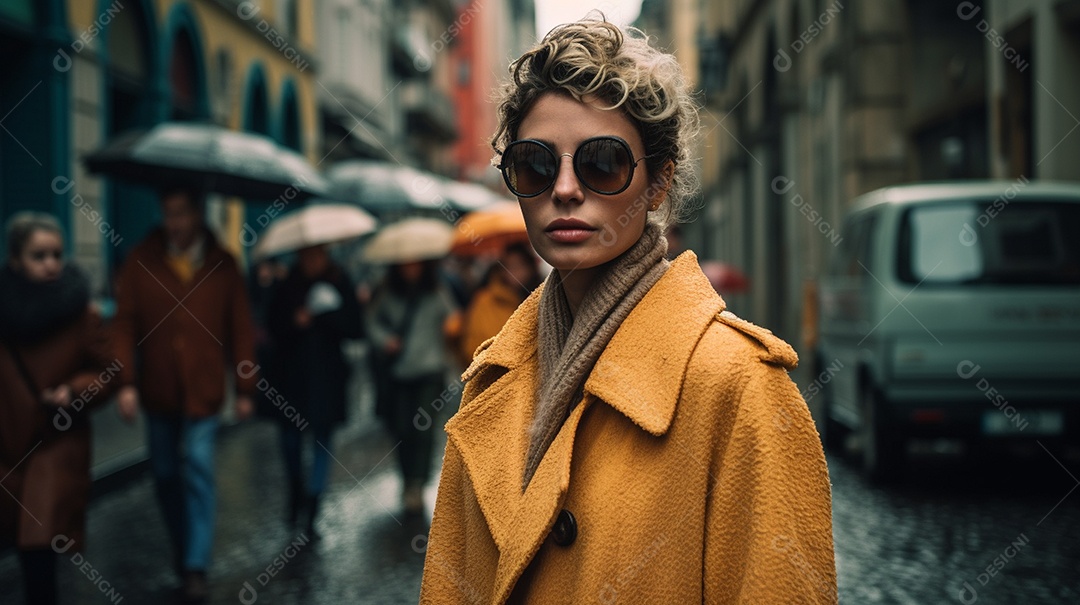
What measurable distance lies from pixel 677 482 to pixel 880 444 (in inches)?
283

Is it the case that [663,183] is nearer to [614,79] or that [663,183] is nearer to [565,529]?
[614,79]

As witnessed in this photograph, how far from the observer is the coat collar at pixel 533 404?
166cm

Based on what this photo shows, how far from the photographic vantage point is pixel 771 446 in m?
1.58

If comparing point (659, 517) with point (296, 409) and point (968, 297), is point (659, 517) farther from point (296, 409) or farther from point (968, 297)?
point (968, 297)

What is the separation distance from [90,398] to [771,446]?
4297 millimetres

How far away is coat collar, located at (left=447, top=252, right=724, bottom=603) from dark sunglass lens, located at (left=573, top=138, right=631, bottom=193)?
0.16m

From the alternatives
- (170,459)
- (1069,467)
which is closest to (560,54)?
(170,459)

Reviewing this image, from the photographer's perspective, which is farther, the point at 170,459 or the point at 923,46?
the point at 923,46

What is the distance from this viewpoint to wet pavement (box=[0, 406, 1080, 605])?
5.79m

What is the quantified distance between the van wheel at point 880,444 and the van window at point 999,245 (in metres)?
0.91

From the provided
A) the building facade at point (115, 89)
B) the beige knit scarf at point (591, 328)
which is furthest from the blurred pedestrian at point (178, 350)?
the beige knit scarf at point (591, 328)

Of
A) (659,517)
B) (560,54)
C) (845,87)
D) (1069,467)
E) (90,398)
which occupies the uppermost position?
(845,87)

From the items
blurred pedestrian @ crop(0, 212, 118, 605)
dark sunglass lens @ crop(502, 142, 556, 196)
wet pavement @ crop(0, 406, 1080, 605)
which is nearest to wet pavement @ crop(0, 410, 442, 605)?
wet pavement @ crop(0, 406, 1080, 605)

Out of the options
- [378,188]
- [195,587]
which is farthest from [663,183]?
[378,188]
